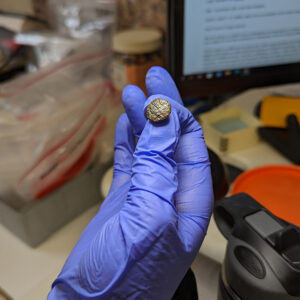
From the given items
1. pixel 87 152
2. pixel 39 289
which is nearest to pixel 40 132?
pixel 87 152

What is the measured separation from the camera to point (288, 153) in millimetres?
637

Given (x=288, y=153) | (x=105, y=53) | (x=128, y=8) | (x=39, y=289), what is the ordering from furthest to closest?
(x=128, y=8)
(x=105, y=53)
(x=288, y=153)
(x=39, y=289)

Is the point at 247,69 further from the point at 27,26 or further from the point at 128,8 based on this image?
the point at 27,26

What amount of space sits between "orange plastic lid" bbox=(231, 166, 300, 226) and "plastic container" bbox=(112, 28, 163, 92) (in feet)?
1.06

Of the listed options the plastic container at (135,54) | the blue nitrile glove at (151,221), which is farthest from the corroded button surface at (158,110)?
the plastic container at (135,54)

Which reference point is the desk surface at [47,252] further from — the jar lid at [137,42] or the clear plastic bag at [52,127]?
the jar lid at [137,42]

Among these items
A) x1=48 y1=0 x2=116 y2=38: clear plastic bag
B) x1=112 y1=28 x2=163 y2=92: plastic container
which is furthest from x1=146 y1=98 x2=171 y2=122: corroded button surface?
x1=48 y1=0 x2=116 y2=38: clear plastic bag

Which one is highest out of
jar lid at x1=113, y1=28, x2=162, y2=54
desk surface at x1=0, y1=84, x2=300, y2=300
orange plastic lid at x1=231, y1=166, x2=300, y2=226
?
jar lid at x1=113, y1=28, x2=162, y2=54

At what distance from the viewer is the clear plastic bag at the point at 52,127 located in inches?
22.5

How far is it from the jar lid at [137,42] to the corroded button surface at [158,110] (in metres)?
0.41

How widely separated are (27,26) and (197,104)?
47 centimetres

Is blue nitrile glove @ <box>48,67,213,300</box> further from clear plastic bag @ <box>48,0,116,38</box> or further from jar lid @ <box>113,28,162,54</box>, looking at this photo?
clear plastic bag @ <box>48,0,116,38</box>

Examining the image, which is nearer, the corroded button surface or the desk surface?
the corroded button surface

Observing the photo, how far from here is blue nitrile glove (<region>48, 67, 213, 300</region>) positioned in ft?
1.06
